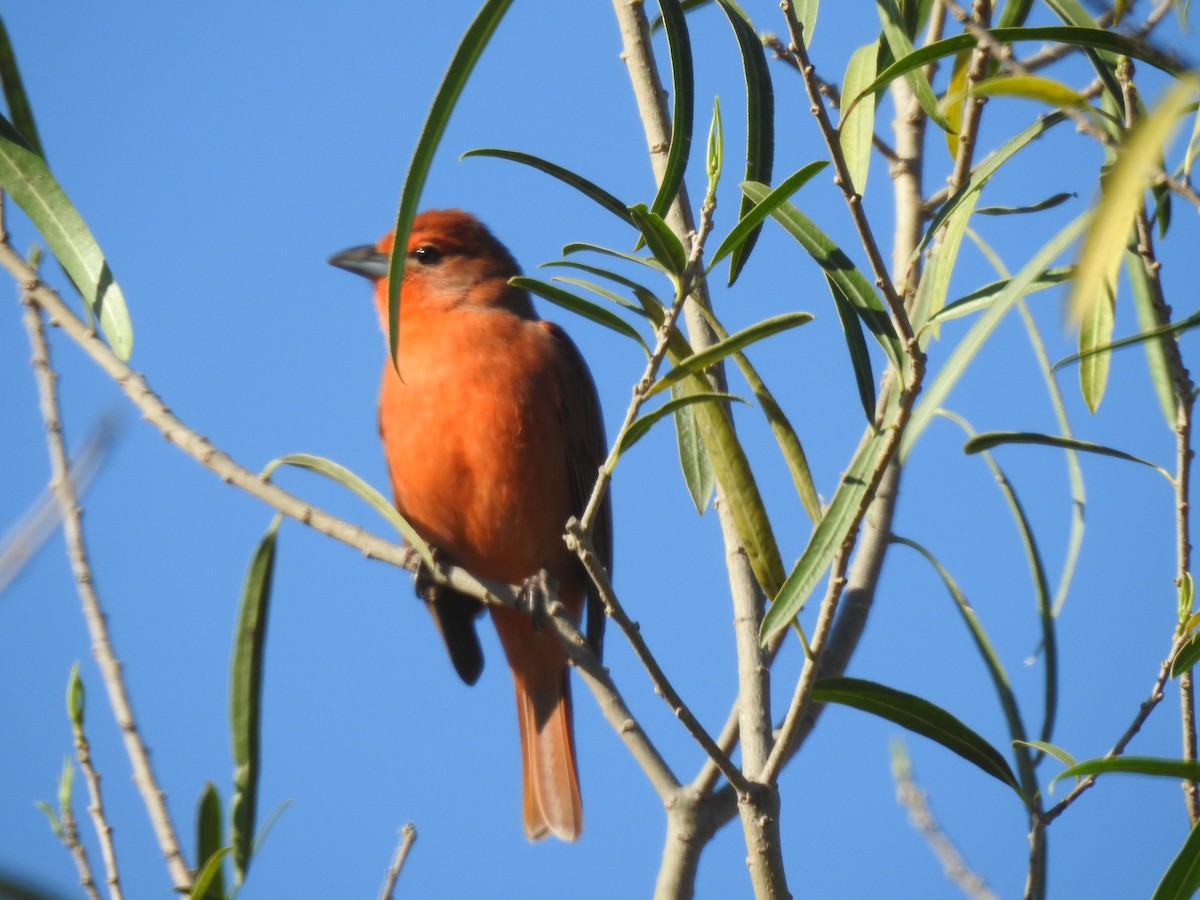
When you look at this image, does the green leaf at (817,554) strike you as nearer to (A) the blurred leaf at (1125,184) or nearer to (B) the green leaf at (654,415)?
(B) the green leaf at (654,415)

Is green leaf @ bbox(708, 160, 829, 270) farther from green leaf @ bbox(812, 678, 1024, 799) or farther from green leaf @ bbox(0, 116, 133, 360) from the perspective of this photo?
green leaf @ bbox(0, 116, 133, 360)

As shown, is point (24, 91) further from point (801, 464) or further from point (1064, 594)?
point (1064, 594)

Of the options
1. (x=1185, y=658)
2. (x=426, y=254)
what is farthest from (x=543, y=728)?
(x=1185, y=658)

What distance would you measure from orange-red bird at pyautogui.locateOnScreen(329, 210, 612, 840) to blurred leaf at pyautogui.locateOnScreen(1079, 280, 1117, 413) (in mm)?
2271

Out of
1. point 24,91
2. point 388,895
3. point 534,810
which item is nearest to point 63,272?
point 24,91

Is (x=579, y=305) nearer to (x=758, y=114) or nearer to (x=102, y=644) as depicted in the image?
(x=758, y=114)

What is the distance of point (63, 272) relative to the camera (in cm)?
302

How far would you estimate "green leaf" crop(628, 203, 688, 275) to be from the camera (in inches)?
92.3

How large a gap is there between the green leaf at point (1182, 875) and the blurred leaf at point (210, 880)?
1.66m

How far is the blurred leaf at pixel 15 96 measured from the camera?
3191mm

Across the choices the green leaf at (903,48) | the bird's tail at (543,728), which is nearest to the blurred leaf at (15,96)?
the green leaf at (903,48)

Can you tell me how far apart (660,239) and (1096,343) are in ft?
3.35

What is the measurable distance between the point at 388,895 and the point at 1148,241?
77.3 inches

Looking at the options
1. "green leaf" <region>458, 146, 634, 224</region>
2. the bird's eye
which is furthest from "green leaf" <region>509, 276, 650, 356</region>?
the bird's eye
